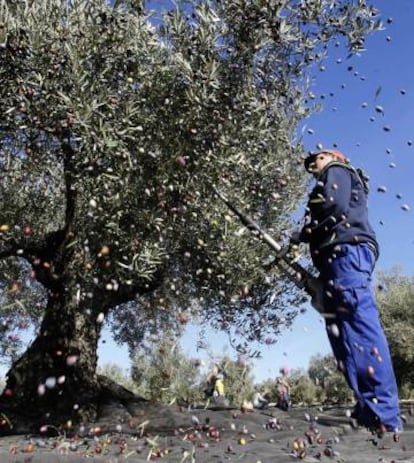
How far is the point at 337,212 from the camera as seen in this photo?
6.53 m

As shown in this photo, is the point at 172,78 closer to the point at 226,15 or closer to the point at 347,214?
the point at 226,15

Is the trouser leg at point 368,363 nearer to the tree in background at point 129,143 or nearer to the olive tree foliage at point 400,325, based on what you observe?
the tree in background at point 129,143

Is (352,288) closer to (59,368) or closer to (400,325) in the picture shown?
(59,368)

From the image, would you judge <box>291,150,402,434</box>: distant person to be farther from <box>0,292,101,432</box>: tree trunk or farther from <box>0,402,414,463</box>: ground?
<box>0,292,101,432</box>: tree trunk

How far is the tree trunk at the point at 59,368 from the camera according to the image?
41.4ft

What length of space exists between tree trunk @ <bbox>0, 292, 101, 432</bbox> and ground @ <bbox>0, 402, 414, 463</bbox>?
118 centimetres

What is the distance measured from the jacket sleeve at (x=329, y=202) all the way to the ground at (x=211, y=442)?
7.89 feet

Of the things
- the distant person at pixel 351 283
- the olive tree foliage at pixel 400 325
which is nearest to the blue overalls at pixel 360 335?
the distant person at pixel 351 283

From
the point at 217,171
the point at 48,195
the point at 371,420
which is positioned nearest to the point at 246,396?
the point at 48,195

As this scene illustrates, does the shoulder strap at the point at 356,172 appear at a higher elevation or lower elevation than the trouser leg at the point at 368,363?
higher

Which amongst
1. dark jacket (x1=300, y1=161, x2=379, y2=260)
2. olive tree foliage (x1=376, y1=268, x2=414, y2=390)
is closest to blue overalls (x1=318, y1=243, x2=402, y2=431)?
dark jacket (x1=300, y1=161, x2=379, y2=260)

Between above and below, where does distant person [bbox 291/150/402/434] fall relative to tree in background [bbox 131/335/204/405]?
below

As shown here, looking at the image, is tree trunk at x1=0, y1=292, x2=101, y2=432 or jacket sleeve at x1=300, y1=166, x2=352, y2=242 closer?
jacket sleeve at x1=300, y1=166, x2=352, y2=242

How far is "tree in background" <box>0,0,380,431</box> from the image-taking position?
8.23 m
